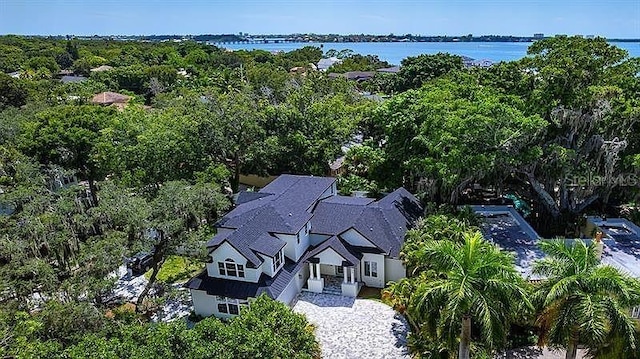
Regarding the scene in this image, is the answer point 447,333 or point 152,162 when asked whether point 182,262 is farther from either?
point 447,333

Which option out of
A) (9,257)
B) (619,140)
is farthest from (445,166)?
(9,257)

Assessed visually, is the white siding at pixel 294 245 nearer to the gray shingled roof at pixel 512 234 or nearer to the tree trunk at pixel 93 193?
the gray shingled roof at pixel 512 234

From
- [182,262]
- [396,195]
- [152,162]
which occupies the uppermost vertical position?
[152,162]

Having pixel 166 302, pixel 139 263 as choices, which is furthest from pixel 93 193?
pixel 166 302

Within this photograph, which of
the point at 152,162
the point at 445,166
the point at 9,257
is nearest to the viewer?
the point at 9,257

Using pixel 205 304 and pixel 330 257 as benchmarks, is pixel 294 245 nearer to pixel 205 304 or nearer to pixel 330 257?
pixel 330 257

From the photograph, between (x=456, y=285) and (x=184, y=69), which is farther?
(x=184, y=69)

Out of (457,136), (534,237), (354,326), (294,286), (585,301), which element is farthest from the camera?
(534,237)
